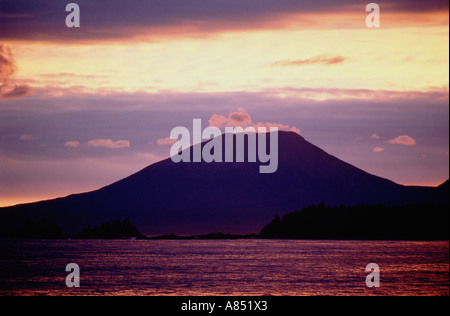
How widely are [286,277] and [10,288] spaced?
2440cm

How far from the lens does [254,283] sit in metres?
55.3

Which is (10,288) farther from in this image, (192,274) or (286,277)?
(286,277)
